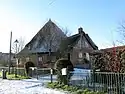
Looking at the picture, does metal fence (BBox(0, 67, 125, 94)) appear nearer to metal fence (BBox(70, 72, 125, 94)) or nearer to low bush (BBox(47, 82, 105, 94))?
metal fence (BBox(70, 72, 125, 94))

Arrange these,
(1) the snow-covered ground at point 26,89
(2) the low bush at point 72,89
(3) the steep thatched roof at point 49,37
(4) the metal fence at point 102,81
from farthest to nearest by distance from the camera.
Result: 1. (3) the steep thatched roof at point 49,37
2. (1) the snow-covered ground at point 26,89
3. (2) the low bush at point 72,89
4. (4) the metal fence at point 102,81

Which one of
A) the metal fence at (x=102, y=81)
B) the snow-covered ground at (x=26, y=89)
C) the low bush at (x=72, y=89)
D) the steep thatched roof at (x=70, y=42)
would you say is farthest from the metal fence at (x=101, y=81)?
the steep thatched roof at (x=70, y=42)

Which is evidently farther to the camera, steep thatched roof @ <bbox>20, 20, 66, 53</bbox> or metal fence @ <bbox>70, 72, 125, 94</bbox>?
steep thatched roof @ <bbox>20, 20, 66, 53</bbox>

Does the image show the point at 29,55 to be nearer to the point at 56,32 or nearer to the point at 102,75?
the point at 56,32

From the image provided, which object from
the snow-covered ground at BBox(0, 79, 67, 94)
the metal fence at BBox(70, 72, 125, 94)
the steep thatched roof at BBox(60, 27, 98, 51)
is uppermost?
the steep thatched roof at BBox(60, 27, 98, 51)

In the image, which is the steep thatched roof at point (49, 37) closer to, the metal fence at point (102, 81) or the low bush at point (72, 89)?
the low bush at point (72, 89)

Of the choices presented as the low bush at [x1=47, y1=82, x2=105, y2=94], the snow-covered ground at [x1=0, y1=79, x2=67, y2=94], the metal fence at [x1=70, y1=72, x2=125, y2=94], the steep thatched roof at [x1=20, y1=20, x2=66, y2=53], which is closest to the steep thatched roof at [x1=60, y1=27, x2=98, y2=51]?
the steep thatched roof at [x1=20, y1=20, x2=66, y2=53]

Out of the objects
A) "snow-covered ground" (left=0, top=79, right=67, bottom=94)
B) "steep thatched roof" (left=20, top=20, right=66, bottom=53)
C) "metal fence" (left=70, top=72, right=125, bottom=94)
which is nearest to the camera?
"metal fence" (left=70, top=72, right=125, bottom=94)

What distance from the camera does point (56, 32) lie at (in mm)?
46500

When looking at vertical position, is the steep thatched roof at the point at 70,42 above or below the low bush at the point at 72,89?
above

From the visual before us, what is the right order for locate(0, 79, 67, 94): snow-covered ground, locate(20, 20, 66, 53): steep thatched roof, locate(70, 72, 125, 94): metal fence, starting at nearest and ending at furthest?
locate(70, 72, 125, 94): metal fence
locate(0, 79, 67, 94): snow-covered ground
locate(20, 20, 66, 53): steep thatched roof

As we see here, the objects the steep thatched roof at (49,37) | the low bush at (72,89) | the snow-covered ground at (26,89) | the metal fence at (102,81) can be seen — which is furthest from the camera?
the steep thatched roof at (49,37)

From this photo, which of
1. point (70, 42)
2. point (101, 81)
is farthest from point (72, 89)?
point (70, 42)

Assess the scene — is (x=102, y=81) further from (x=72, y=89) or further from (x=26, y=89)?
(x=26, y=89)
